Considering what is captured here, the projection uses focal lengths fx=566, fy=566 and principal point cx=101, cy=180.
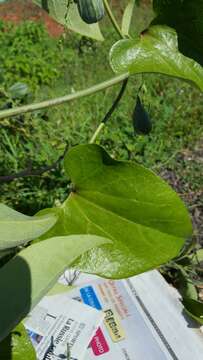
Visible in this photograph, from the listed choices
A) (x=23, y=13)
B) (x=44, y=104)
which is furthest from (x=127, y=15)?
(x=23, y=13)

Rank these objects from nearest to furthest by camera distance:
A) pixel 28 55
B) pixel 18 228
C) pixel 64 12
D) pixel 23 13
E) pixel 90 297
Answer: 1. pixel 18 228
2. pixel 64 12
3. pixel 90 297
4. pixel 28 55
5. pixel 23 13

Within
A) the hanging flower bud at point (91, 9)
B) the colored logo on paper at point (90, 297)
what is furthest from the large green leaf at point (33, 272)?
the colored logo on paper at point (90, 297)

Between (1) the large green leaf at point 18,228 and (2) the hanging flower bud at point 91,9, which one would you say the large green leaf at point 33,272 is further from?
(2) the hanging flower bud at point 91,9

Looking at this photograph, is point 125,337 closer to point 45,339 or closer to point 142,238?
point 45,339

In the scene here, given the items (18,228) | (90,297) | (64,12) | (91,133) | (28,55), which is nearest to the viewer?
(18,228)

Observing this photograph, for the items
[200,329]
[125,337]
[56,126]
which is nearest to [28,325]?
[125,337]

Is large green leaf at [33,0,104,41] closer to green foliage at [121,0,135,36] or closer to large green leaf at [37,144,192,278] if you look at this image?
green foliage at [121,0,135,36]

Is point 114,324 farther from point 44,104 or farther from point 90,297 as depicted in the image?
point 44,104
